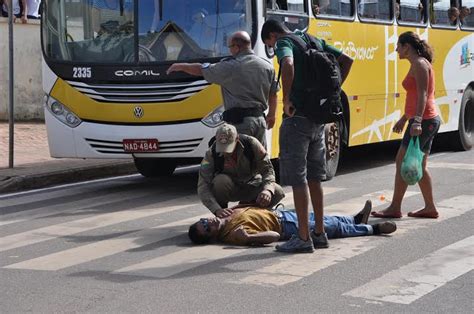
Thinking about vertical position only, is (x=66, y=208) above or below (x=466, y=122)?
below

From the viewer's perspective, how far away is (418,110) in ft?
30.4

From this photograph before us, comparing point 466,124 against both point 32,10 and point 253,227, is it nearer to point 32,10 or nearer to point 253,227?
point 32,10

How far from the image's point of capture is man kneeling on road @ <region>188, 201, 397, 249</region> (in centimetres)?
815

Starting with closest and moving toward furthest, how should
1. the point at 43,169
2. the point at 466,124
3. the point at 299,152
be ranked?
1. the point at 299,152
2. the point at 43,169
3. the point at 466,124

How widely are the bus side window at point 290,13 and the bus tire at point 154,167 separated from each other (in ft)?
8.26

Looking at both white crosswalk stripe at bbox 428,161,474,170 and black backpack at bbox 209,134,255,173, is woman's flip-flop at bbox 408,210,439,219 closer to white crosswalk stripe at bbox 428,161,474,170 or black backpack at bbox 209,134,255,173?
black backpack at bbox 209,134,255,173

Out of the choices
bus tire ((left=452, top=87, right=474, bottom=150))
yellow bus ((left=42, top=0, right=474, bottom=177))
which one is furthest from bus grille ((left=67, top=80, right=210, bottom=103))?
bus tire ((left=452, top=87, right=474, bottom=150))

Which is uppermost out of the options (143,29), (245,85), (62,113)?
(143,29)

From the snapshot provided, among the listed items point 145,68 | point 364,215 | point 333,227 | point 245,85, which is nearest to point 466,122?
point 145,68

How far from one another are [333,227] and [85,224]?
2480 millimetres

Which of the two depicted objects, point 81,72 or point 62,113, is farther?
point 62,113

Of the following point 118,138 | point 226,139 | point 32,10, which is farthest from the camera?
point 32,10

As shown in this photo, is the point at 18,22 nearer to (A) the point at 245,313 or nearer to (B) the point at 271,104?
(B) the point at 271,104

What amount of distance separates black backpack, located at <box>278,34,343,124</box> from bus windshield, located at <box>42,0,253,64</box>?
11.4 ft
